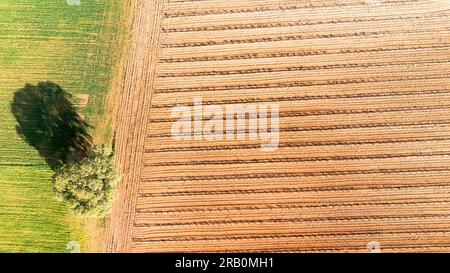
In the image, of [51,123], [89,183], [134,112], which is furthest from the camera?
[134,112]

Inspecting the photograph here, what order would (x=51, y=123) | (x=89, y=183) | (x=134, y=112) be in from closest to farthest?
(x=89, y=183)
(x=51, y=123)
(x=134, y=112)

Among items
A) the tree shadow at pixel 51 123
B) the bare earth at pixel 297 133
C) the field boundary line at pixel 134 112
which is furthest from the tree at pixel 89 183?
the tree shadow at pixel 51 123

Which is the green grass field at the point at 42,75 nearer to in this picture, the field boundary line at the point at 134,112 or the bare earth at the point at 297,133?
the field boundary line at the point at 134,112

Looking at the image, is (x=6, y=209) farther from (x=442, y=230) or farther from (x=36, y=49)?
(x=442, y=230)

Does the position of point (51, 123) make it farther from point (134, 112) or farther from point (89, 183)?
point (89, 183)

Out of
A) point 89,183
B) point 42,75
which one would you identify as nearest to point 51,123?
point 42,75

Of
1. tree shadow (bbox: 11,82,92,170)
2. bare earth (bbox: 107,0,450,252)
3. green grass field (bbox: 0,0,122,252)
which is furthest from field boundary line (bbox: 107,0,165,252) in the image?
tree shadow (bbox: 11,82,92,170)
